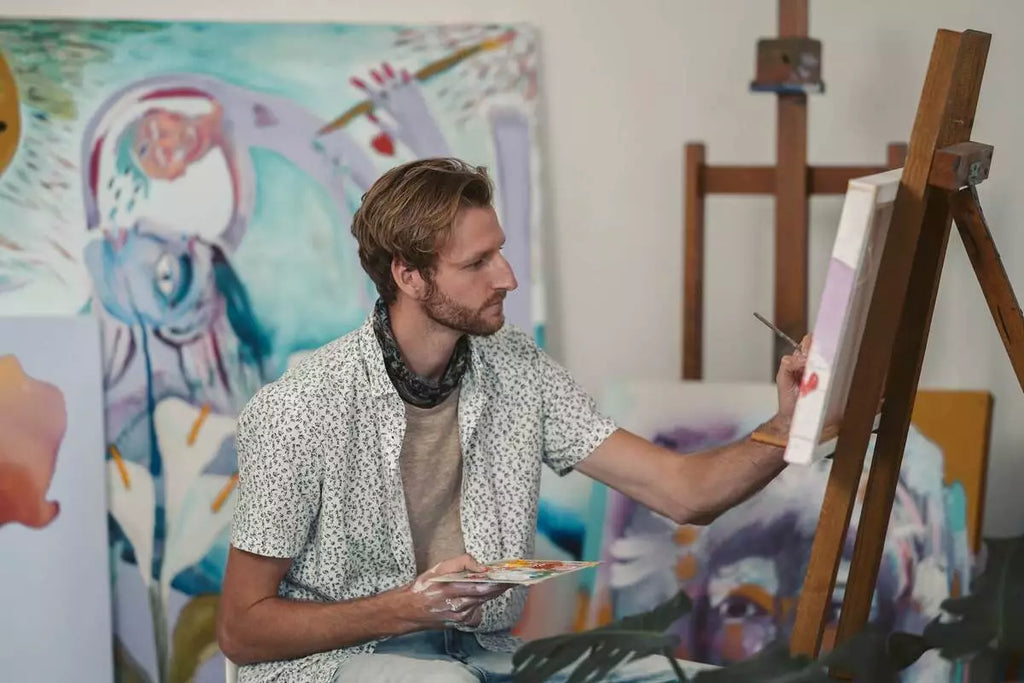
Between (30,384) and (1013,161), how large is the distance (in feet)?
Answer: 7.02

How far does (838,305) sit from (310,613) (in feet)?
3.14

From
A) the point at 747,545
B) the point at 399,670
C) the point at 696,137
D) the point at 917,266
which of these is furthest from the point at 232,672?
the point at 696,137

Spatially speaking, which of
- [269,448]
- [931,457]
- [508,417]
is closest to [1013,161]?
[931,457]

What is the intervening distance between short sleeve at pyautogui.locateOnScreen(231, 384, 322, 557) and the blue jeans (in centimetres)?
20

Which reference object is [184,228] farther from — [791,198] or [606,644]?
[606,644]

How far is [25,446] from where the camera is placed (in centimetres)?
282

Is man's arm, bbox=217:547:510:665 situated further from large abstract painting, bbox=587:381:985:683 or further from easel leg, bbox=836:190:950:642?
large abstract painting, bbox=587:381:985:683

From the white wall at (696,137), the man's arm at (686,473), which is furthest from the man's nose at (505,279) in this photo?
the white wall at (696,137)

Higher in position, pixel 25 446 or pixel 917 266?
pixel 917 266

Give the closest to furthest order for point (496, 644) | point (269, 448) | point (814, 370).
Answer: point (814, 370) < point (269, 448) < point (496, 644)

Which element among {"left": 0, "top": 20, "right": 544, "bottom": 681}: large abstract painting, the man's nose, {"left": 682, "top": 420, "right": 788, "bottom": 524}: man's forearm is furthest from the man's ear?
{"left": 0, "top": 20, "right": 544, "bottom": 681}: large abstract painting

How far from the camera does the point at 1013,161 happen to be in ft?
9.85

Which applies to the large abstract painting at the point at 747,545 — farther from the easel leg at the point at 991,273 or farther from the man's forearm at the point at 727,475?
the easel leg at the point at 991,273

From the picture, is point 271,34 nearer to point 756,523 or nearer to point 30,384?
point 30,384
